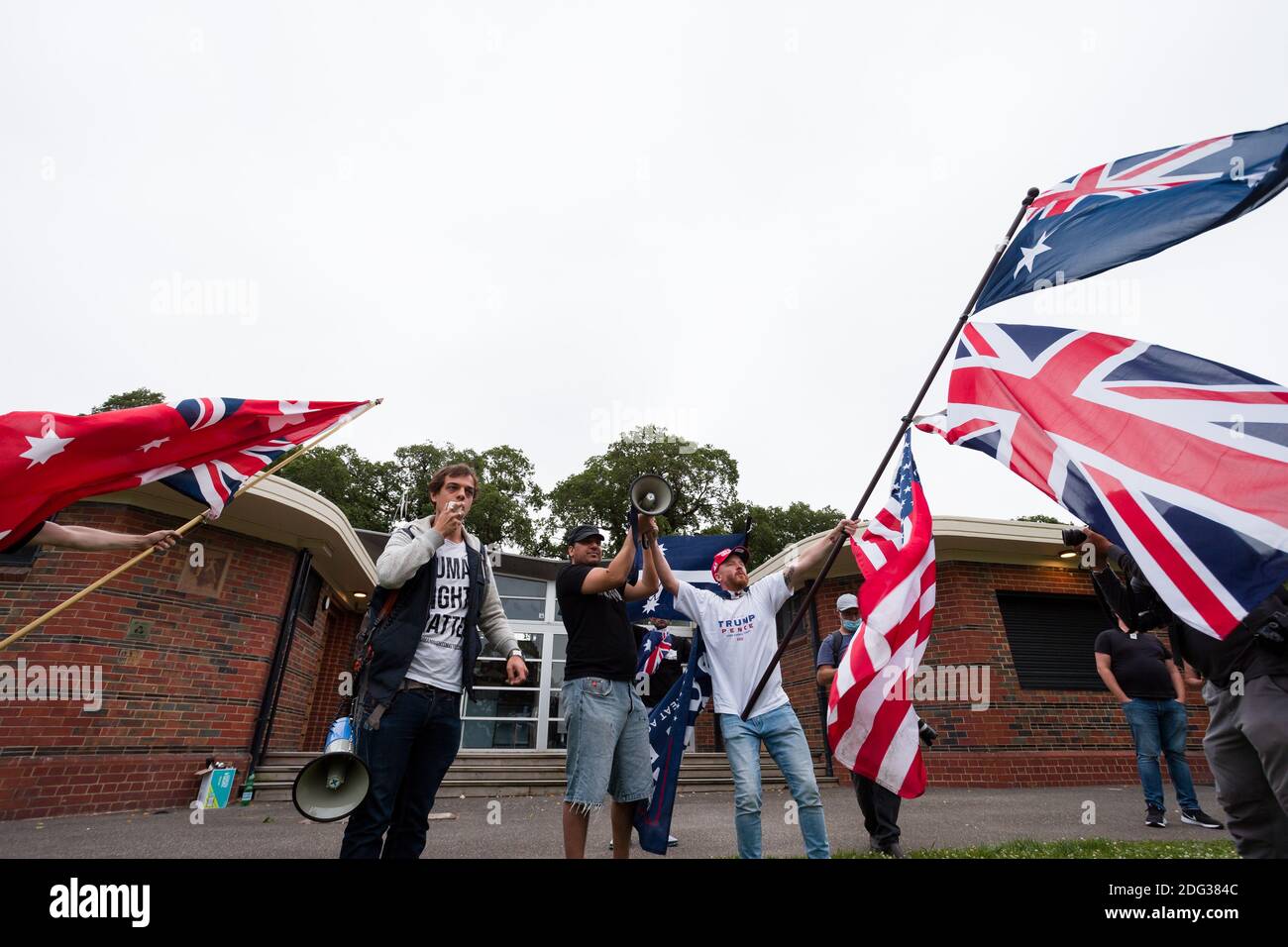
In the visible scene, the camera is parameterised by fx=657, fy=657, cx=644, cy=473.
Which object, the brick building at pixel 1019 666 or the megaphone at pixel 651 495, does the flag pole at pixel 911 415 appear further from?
the brick building at pixel 1019 666

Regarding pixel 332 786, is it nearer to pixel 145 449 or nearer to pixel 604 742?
pixel 604 742

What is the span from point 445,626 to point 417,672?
258 millimetres

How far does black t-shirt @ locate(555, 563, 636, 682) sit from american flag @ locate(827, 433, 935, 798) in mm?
Answer: 1164

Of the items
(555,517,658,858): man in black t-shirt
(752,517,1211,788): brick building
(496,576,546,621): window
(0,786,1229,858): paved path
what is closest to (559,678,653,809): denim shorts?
(555,517,658,858): man in black t-shirt

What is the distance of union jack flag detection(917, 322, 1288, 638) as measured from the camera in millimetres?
2420

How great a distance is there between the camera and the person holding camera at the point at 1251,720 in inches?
99.2

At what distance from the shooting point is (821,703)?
10.7m

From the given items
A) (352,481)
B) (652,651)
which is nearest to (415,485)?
(352,481)

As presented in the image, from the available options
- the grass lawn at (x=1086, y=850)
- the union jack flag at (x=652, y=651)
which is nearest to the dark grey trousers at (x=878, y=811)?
the grass lawn at (x=1086, y=850)

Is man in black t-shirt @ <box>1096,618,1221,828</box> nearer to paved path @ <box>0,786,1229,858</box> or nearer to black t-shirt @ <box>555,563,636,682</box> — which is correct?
paved path @ <box>0,786,1229,858</box>

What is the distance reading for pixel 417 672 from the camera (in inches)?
114

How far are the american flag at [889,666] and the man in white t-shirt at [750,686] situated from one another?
27 centimetres
